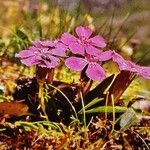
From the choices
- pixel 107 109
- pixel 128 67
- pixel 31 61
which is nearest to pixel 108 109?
pixel 107 109

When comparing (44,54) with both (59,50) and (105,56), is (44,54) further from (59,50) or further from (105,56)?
(105,56)

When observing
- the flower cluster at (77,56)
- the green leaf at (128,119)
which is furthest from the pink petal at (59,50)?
the green leaf at (128,119)

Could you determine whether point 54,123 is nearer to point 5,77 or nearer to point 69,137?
point 69,137

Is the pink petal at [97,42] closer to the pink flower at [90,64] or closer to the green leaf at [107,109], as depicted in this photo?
the pink flower at [90,64]

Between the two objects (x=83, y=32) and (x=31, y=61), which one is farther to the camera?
(x=83, y=32)

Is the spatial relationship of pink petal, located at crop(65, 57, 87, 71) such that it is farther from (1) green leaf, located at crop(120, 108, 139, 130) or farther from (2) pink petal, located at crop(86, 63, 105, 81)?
(1) green leaf, located at crop(120, 108, 139, 130)

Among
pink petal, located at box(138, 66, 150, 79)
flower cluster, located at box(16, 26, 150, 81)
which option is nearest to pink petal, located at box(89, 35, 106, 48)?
flower cluster, located at box(16, 26, 150, 81)
